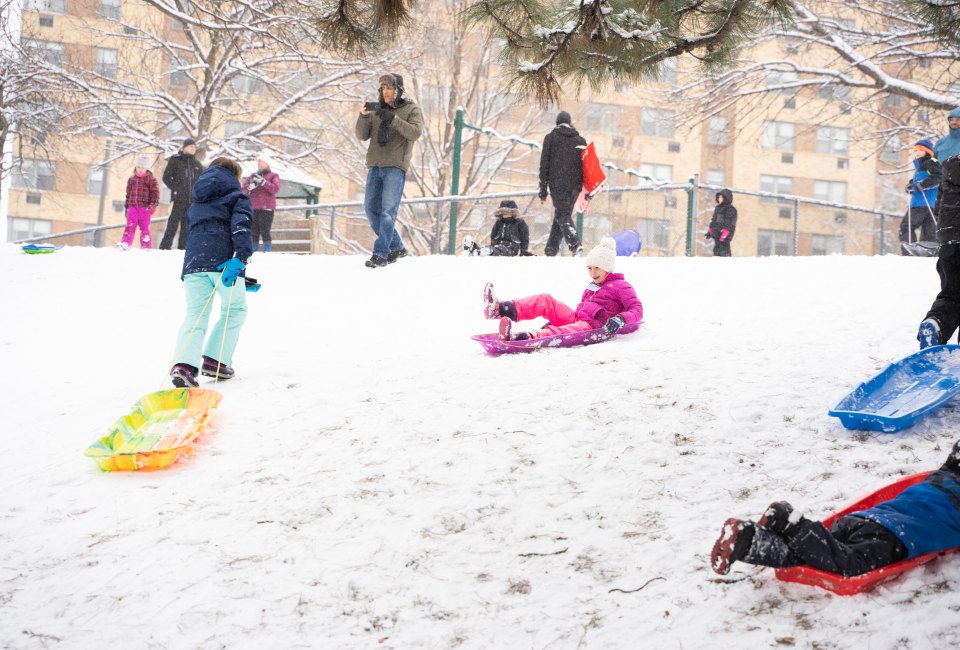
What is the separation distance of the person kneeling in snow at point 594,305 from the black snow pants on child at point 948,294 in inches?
88.8

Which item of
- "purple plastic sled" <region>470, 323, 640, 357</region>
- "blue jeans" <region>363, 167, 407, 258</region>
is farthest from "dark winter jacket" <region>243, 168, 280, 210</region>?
"purple plastic sled" <region>470, 323, 640, 357</region>

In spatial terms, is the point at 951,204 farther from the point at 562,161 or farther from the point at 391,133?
the point at 562,161

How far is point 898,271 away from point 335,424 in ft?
21.2

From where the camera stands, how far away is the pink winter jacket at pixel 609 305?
21.9 ft

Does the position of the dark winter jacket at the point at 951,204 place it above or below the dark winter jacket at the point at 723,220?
below

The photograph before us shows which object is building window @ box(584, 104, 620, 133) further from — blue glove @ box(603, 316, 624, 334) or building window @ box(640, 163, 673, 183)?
blue glove @ box(603, 316, 624, 334)

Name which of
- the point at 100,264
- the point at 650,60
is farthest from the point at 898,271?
the point at 100,264

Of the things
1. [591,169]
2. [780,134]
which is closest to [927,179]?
[591,169]

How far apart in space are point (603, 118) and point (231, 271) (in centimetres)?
3135

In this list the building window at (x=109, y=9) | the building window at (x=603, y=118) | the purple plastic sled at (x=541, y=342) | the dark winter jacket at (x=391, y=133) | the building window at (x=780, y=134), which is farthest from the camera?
the building window at (x=780, y=134)

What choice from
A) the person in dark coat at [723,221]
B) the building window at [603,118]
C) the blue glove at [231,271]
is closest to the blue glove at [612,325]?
the blue glove at [231,271]

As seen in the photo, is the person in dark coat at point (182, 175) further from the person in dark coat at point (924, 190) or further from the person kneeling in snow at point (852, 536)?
the person kneeling in snow at point (852, 536)

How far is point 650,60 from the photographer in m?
4.58

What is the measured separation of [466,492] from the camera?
12.5ft
